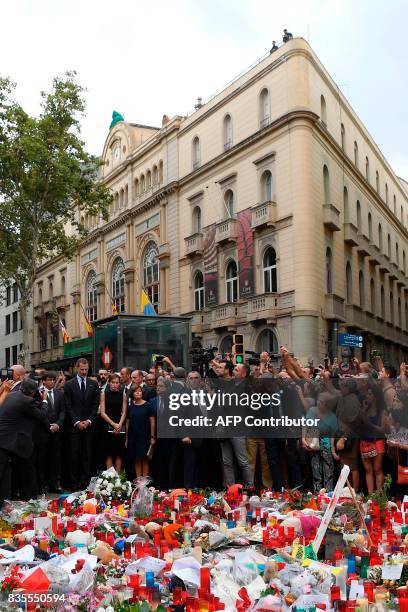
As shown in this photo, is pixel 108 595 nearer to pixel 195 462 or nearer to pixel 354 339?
pixel 195 462

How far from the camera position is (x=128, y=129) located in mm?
49250

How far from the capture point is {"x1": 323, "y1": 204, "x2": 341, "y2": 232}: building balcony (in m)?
33.9

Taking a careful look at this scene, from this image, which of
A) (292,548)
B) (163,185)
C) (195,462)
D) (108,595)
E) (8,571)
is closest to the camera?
(108,595)

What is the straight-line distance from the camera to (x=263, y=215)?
33.8 meters

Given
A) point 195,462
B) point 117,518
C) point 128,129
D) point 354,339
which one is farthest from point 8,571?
point 128,129

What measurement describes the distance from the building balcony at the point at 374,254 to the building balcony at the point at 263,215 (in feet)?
31.1

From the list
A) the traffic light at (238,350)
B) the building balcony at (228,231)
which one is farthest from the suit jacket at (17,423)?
the building balcony at (228,231)

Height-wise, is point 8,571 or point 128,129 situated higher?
point 128,129

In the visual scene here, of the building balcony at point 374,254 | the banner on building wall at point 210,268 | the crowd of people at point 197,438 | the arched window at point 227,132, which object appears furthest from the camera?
the building balcony at point 374,254

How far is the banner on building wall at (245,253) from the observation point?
3438 centimetres

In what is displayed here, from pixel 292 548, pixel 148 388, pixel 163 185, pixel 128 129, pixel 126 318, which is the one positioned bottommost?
pixel 292 548

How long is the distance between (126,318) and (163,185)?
21.0m

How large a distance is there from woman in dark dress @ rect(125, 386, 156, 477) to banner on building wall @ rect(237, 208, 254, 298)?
22.4m

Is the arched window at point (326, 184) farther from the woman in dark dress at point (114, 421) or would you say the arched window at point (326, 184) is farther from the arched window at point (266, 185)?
the woman in dark dress at point (114, 421)
